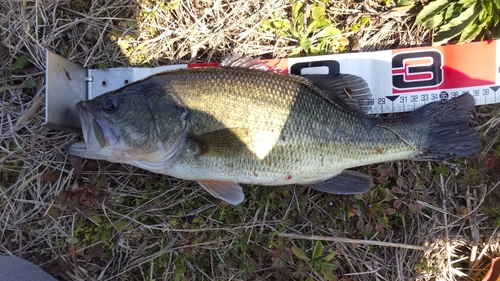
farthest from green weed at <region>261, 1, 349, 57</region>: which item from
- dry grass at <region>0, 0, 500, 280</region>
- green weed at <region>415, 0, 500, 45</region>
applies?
green weed at <region>415, 0, 500, 45</region>

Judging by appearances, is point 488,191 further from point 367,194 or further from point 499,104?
point 367,194

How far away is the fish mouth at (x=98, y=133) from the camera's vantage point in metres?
2.40

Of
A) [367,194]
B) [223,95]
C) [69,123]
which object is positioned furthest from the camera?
[367,194]

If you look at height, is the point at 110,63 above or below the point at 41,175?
above

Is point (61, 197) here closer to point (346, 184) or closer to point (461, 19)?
point (346, 184)

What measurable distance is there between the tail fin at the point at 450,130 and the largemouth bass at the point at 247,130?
1cm

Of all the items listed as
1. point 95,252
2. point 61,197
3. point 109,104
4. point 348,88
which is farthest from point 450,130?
point 61,197

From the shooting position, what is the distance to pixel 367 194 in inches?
118

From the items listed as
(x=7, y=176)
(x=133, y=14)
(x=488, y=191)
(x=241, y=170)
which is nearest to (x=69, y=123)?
(x=7, y=176)

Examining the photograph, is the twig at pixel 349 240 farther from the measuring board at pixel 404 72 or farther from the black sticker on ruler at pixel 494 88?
the black sticker on ruler at pixel 494 88

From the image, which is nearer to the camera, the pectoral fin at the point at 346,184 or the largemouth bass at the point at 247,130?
Result: the largemouth bass at the point at 247,130

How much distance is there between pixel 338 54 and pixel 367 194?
1.19 m

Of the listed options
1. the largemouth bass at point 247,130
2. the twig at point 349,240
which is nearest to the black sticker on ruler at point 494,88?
the largemouth bass at point 247,130

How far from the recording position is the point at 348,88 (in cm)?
276
